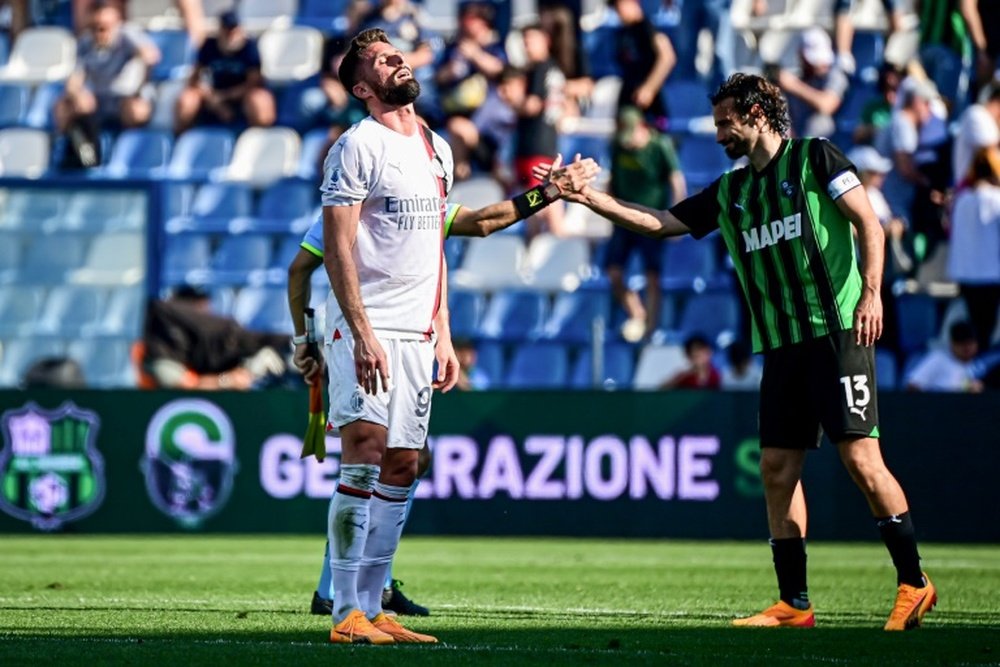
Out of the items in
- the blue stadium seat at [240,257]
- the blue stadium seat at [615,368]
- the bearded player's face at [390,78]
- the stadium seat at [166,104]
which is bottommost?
the blue stadium seat at [615,368]

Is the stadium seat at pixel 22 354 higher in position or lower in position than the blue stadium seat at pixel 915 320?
lower

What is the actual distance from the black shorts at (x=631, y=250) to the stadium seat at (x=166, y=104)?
213 inches

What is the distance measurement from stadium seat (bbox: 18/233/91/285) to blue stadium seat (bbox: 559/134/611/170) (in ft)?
15.8

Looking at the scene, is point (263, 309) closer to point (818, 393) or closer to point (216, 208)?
point (216, 208)

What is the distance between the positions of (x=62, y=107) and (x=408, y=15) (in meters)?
3.83

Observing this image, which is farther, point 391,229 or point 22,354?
point 22,354

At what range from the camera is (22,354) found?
17.2 m

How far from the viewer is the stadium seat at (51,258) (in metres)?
17.8

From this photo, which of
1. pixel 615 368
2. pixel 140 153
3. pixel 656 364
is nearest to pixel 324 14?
pixel 140 153

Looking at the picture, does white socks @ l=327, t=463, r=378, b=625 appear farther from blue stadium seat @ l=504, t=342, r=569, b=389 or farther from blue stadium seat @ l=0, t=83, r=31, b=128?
blue stadium seat @ l=0, t=83, r=31, b=128

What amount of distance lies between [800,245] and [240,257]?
11.4m

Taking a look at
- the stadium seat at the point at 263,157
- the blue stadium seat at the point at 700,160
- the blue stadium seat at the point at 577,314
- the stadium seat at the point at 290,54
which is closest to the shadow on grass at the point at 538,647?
the blue stadium seat at the point at 577,314

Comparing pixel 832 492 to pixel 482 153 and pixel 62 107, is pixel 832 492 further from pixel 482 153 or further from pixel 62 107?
pixel 62 107

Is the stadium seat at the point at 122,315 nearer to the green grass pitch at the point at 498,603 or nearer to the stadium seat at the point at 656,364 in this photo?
the green grass pitch at the point at 498,603
